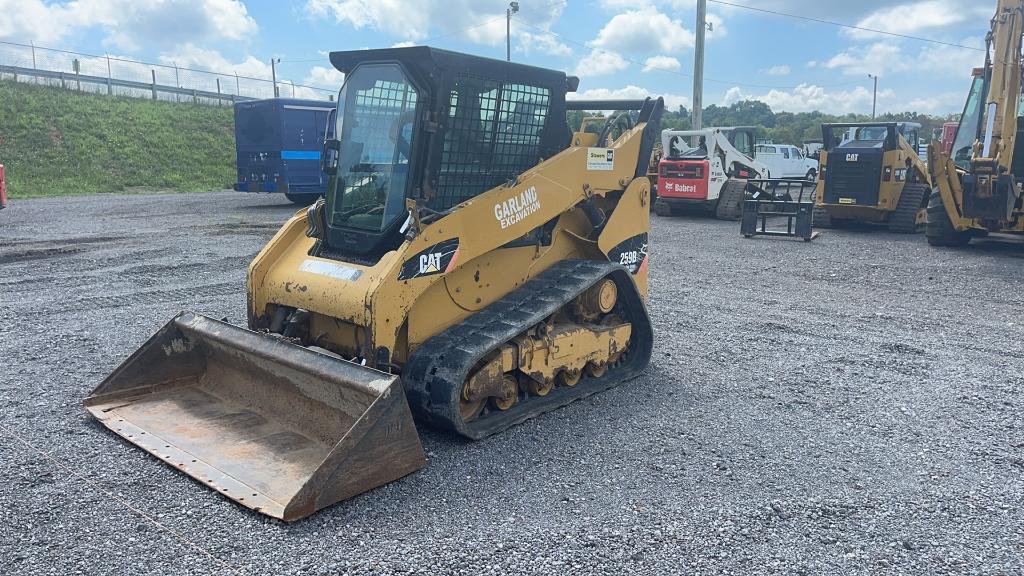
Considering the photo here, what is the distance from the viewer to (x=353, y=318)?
4.37 m

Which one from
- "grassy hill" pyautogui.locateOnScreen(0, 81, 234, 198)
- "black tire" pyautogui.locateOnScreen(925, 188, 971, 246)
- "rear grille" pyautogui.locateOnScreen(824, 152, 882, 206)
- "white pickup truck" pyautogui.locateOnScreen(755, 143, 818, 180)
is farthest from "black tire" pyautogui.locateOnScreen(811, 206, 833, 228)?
"grassy hill" pyautogui.locateOnScreen(0, 81, 234, 198)

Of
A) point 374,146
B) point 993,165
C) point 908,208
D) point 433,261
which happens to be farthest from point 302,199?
point 433,261

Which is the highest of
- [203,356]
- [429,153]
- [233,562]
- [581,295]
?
[429,153]

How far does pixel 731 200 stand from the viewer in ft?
57.8

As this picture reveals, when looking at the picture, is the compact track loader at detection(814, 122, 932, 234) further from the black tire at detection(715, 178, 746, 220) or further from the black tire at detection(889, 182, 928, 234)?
the black tire at detection(715, 178, 746, 220)

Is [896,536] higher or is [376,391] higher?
[376,391]

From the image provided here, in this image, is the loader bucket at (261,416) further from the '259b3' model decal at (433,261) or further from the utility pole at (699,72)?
the utility pole at (699,72)

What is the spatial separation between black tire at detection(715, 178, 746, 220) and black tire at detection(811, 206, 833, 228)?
Answer: 200cm

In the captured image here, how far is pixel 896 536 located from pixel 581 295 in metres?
2.59

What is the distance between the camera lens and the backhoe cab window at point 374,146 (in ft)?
15.7

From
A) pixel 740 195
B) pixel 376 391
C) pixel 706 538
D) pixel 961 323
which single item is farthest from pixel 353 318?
pixel 740 195

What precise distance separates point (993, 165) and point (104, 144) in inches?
1111

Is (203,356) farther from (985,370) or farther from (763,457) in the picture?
(985,370)

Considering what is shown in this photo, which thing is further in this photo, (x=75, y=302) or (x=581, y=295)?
(x=75, y=302)
